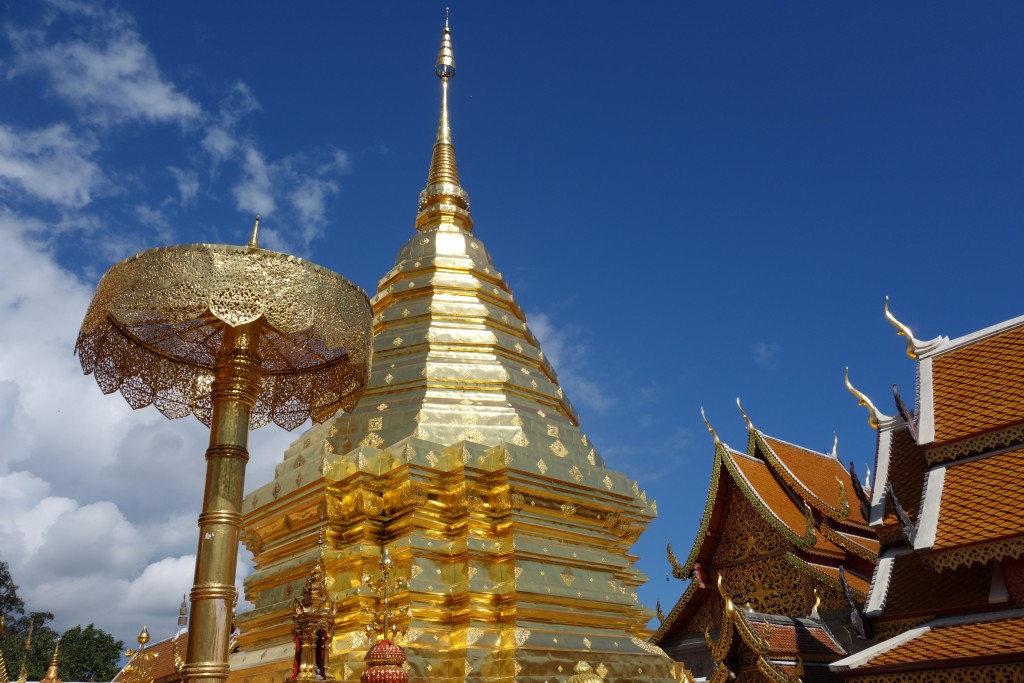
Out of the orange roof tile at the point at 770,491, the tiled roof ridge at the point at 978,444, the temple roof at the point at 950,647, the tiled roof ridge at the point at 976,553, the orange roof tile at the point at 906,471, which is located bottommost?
the temple roof at the point at 950,647

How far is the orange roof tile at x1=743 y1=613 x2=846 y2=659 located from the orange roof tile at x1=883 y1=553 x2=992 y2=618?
1685 mm

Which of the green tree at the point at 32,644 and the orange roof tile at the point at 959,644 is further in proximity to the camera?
the green tree at the point at 32,644

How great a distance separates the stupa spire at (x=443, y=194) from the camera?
11.6 meters

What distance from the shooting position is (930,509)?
5.84 meters

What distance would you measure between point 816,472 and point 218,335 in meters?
10.3

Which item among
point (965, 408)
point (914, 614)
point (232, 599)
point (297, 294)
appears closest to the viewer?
point (232, 599)

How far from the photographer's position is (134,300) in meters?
3.83

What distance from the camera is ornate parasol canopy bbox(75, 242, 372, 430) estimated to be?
3.77m

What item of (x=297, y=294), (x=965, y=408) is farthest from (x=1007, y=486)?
(x=297, y=294)

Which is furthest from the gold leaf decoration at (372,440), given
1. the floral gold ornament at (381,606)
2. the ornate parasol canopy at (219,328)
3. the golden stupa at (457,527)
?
the ornate parasol canopy at (219,328)

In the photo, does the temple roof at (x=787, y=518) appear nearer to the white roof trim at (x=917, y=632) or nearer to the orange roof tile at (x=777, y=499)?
the orange roof tile at (x=777, y=499)

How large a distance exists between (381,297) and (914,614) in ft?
21.1

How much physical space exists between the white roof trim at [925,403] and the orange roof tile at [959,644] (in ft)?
4.77

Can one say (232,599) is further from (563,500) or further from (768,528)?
(768,528)
